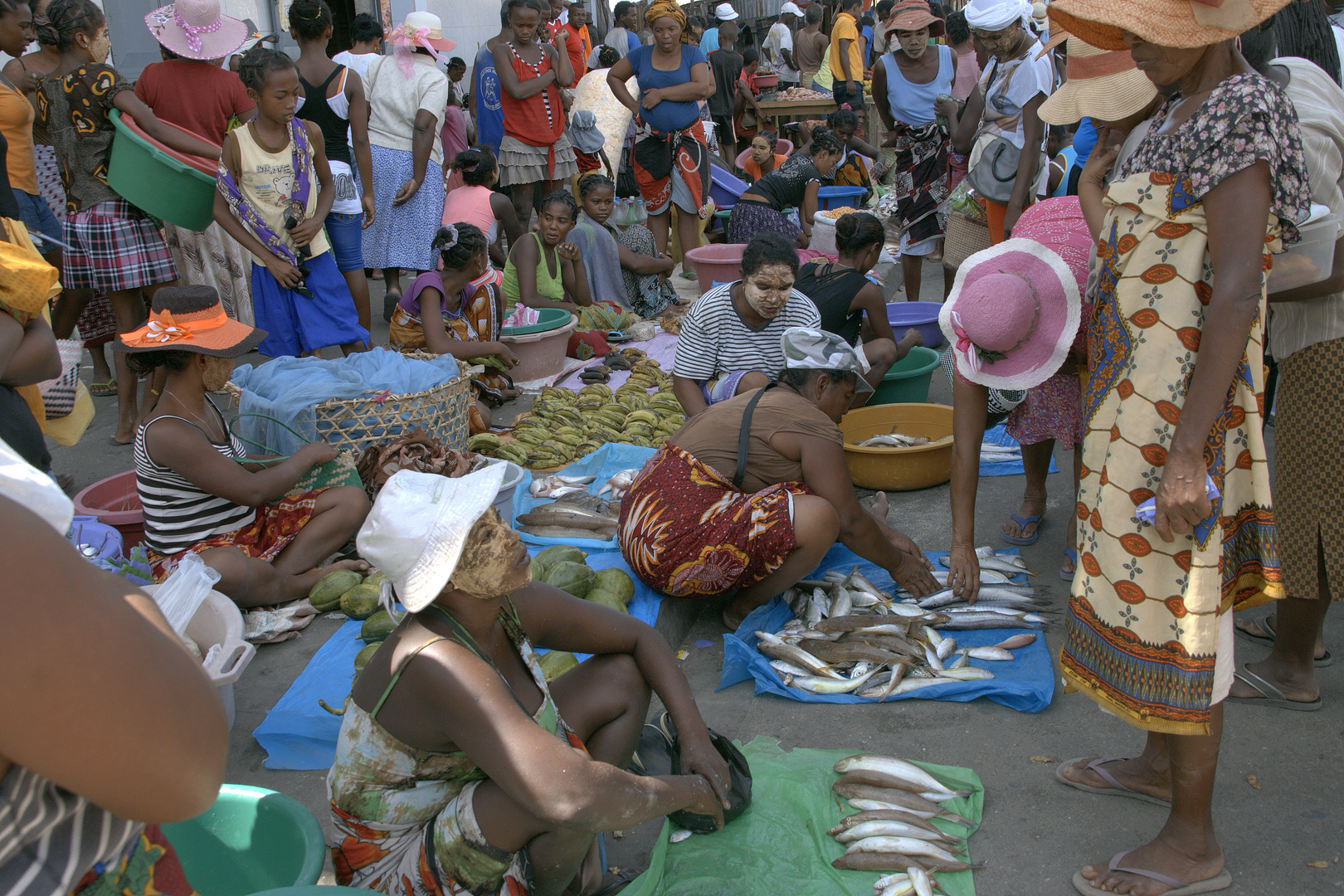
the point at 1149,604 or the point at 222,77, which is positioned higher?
the point at 222,77

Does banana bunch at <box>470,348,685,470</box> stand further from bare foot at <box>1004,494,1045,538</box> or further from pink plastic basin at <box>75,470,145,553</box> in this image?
bare foot at <box>1004,494,1045,538</box>

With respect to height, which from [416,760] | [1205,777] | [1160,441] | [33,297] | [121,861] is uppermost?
[33,297]

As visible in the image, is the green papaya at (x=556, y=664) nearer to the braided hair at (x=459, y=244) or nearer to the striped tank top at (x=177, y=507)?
the striped tank top at (x=177, y=507)

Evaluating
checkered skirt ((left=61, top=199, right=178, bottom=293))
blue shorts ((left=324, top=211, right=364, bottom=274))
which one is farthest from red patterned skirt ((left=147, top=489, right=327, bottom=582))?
blue shorts ((left=324, top=211, right=364, bottom=274))

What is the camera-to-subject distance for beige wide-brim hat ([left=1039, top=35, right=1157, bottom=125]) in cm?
267

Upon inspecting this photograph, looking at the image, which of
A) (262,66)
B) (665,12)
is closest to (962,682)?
(262,66)

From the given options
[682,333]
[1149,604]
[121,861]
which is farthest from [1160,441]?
[682,333]

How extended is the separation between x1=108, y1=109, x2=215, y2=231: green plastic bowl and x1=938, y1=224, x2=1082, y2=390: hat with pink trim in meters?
4.03

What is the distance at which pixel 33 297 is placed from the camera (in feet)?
9.44

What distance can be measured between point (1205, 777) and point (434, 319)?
4.52 m

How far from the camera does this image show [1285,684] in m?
2.79

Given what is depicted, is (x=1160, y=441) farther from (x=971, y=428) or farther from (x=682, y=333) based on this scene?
(x=682, y=333)

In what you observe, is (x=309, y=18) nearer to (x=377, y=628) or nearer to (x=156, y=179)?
(x=156, y=179)

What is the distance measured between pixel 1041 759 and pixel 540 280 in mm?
5065
